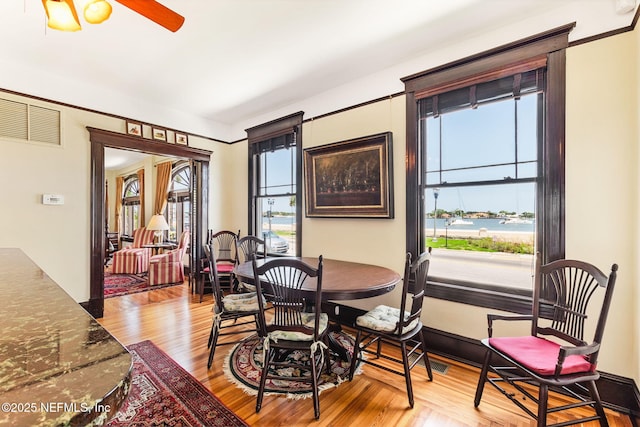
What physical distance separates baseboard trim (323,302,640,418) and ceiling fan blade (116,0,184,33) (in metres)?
3.04

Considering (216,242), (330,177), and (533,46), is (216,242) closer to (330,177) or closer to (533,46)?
(330,177)

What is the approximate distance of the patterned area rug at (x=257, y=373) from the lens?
2.16 meters

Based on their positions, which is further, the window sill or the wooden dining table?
the window sill

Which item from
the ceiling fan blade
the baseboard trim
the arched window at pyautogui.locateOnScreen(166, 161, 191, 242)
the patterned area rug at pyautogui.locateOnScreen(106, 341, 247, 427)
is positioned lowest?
the patterned area rug at pyautogui.locateOnScreen(106, 341, 247, 427)

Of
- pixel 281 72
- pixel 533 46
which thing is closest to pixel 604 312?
pixel 533 46

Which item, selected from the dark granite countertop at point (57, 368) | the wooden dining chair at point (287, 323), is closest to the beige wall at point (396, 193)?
the wooden dining chair at point (287, 323)

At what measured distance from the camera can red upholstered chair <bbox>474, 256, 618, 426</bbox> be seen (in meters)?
1.59

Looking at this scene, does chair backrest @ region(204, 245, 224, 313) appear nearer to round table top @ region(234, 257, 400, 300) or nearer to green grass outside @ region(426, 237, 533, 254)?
round table top @ region(234, 257, 400, 300)

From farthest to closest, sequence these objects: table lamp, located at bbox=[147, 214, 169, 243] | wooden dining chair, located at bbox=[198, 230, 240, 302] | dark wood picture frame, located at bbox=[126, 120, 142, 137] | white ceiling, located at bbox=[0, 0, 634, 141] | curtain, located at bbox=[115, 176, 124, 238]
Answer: curtain, located at bbox=[115, 176, 124, 238]
table lamp, located at bbox=[147, 214, 169, 243]
wooden dining chair, located at bbox=[198, 230, 240, 302]
dark wood picture frame, located at bbox=[126, 120, 142, 137]
white ceiling, located at bbox=[0, 0, 634, 141]

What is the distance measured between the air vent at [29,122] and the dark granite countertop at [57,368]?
3.51 metres

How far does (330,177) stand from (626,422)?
3.09 metres

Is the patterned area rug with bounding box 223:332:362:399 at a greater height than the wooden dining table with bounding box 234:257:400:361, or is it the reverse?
the wooden dining table with bounding box 234:257:400:361

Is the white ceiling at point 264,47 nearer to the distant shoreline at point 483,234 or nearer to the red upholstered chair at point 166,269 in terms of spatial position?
the distant shoreline at point 483,234

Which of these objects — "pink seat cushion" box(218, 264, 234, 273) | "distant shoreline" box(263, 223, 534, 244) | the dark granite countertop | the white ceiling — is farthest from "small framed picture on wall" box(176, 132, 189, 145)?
the dark granite countertop
